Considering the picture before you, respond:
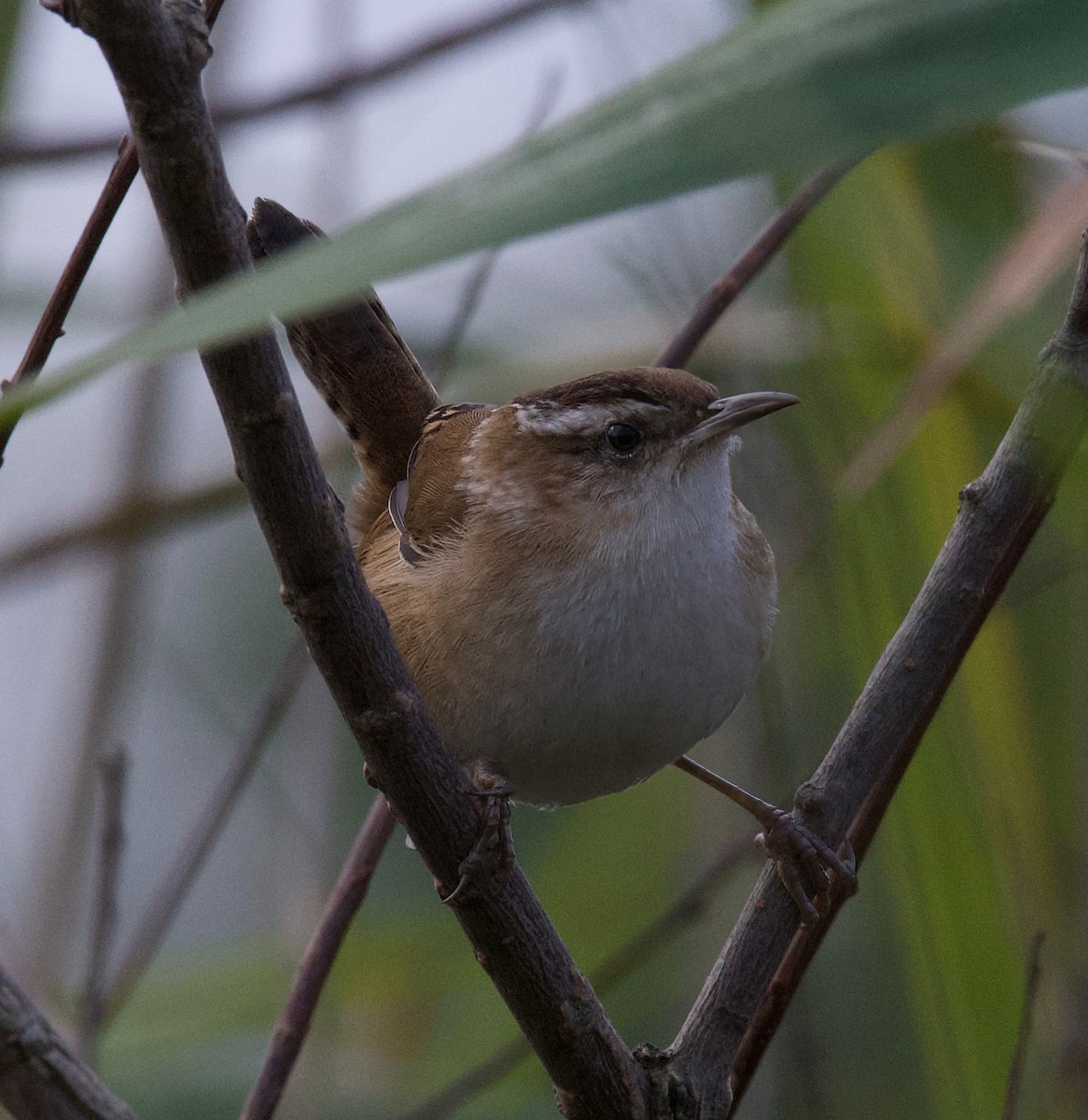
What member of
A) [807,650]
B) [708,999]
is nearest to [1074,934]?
[807,650]

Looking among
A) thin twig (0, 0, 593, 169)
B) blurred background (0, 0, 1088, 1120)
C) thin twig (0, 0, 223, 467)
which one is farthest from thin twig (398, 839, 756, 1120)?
thin twig (0, 0, 593, 169)

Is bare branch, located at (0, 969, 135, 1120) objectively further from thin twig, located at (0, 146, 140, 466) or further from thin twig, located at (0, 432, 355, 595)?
thin twig, located at (0, 432, 355, 595)

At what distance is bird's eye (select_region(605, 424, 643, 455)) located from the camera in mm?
2137

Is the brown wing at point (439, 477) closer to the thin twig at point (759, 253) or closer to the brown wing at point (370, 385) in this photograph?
the brown wing at point (370, 385)

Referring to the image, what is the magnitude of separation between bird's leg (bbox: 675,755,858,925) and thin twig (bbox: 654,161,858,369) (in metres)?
0.72

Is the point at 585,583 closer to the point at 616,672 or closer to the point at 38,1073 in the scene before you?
the point at 616,672

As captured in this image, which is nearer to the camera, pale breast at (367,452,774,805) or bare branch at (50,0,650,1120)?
bare branch at (50,0,650,1120)

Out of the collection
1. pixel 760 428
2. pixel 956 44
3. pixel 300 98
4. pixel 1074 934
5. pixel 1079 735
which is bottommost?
pixel 1074 934

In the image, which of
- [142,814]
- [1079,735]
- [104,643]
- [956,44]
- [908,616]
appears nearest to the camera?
[956,44]

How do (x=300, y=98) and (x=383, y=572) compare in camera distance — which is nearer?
(x=383, y=572)

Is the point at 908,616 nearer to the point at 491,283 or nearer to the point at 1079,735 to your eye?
the point at 1079,735

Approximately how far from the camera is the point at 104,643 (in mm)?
2836

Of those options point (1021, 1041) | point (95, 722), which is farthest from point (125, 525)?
point (1021, 1041)

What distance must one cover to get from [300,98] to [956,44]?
223 centimetres
